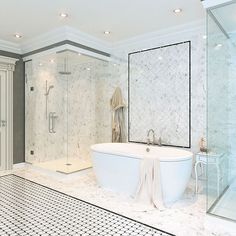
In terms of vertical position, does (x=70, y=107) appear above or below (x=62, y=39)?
below

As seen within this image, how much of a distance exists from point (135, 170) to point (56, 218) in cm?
116

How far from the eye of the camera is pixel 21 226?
2396mm

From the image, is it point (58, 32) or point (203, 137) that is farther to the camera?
point (58, 32)

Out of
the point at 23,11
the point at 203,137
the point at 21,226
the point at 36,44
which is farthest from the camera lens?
the point at 36,44

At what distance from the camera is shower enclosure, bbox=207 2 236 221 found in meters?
2.60

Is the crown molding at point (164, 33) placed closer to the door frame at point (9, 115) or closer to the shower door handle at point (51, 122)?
the shower door handle at point (51, 122)

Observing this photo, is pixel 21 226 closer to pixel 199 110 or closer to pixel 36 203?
pixel 36 203

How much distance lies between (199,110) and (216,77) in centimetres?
86

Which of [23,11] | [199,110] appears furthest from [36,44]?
[199,110]

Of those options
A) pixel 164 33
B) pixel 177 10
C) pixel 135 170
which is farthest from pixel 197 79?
pixel 135 170

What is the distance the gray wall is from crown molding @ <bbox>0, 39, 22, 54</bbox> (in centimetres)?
8

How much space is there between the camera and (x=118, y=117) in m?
4.65

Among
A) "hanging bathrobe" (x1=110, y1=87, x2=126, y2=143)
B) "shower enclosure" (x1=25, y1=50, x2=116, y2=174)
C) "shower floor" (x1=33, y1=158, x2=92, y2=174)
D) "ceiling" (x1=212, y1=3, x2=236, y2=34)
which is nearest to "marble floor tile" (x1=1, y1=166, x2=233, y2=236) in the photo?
"shower floor" (x1=33, y1=158, x2=92, y2=174)

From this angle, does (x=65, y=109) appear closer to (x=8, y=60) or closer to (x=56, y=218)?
(x=8, y=60)
